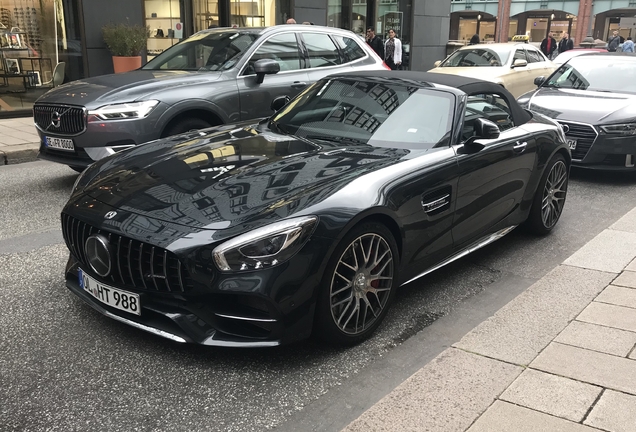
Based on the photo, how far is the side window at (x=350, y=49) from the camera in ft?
27.6

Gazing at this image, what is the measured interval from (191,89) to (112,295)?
3.96m

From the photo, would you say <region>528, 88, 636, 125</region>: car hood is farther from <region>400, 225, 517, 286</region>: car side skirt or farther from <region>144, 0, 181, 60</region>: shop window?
<region>144, 0, 181, 60</region>: shop window

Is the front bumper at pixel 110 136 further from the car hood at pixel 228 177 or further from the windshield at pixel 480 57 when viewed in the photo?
the windshield at pixel 480 57

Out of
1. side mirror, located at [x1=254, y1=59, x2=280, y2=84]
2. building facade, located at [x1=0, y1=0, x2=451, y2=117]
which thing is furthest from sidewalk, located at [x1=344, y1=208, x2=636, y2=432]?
building facade, located at [x1=0, y1=0, x2=451, y2=117]

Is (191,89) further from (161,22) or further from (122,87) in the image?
(161,22)

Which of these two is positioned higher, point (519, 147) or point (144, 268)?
point (519, 147)

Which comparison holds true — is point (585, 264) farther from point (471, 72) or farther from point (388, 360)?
point (471, 72)

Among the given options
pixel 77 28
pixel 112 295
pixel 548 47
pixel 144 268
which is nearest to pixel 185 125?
pixel 112 295

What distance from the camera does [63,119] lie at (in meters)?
6.45

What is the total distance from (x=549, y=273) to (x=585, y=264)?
0.41 m

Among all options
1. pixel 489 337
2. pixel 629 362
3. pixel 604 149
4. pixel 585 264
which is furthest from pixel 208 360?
pixel 604 149

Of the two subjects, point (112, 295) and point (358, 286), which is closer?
point (112, 295)

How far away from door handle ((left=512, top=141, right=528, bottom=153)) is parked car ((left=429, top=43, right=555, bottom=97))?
7905mm

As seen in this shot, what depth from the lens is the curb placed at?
8320mm
